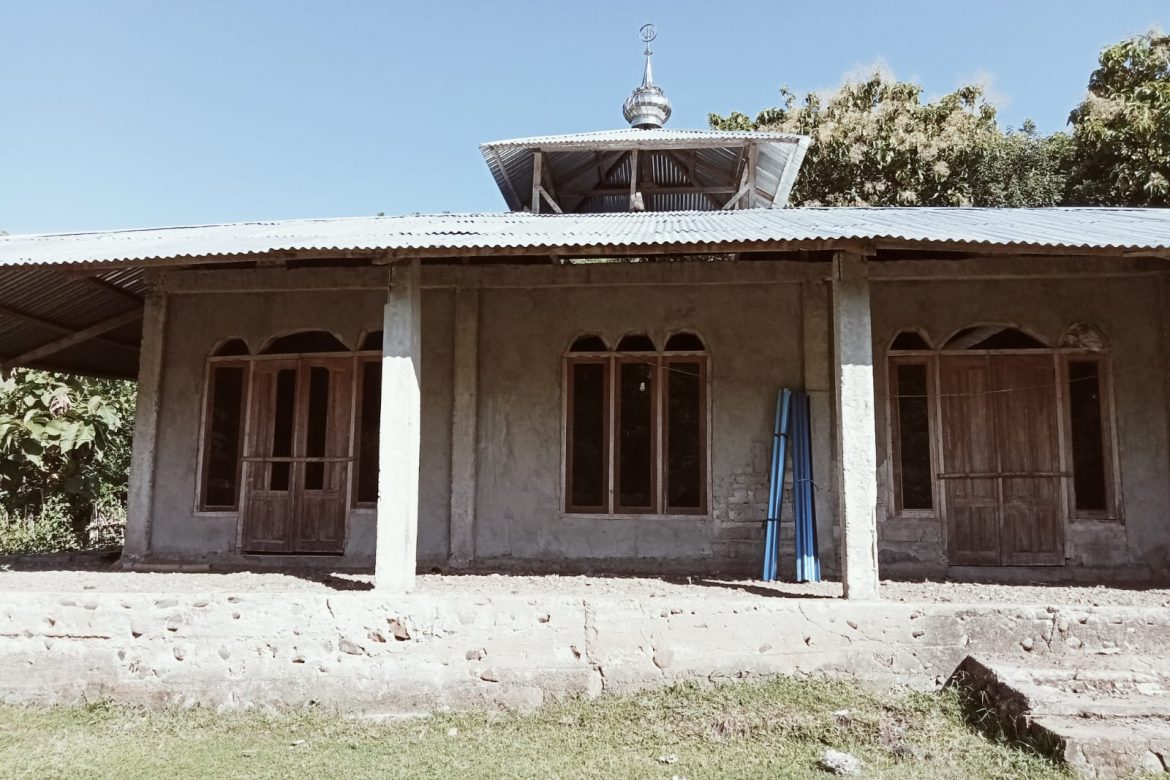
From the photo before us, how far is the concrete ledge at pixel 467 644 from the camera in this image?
5.14 meters

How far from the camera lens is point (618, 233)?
6059 millimetres

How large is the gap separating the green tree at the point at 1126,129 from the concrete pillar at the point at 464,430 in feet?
36.8

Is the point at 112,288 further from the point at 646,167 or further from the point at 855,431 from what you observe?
the point at 855,431

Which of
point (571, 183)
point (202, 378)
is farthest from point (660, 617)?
point (571, 183)

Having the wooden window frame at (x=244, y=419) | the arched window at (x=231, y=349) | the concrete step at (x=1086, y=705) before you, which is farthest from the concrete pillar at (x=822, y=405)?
the arched window at (x=231, y=349)

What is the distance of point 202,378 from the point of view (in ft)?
26.6

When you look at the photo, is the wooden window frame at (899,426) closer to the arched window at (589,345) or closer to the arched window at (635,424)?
the arched window at (635,424)

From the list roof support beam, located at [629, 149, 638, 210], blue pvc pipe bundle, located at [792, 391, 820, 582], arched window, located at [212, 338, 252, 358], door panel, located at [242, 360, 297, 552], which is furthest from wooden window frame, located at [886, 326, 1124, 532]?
arched window, located at [212, 338, 252, 358]

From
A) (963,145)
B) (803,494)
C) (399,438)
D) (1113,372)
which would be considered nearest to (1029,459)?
(1113,372)

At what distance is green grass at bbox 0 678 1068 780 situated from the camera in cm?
425

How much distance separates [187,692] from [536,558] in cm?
304

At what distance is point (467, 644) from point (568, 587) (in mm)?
1152

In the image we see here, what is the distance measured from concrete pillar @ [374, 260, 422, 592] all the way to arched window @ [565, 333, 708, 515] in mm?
1990

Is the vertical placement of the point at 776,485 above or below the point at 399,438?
below
